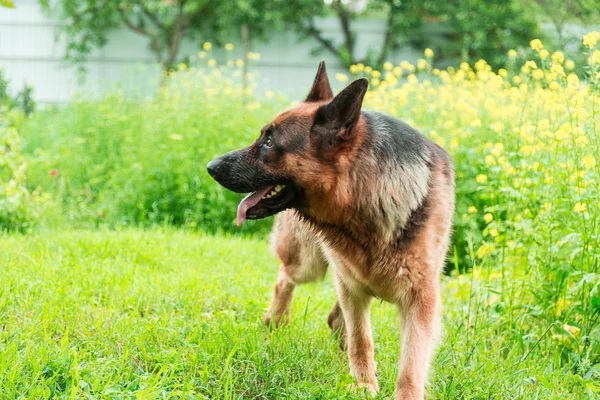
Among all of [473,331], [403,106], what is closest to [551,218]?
[473,331]

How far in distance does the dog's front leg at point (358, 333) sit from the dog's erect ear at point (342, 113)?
0.95 meters

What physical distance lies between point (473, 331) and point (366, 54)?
15.8 meters

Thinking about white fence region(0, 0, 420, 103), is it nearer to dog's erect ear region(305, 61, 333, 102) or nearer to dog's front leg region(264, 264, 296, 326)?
dog's front leg region(264, 264, 296, 326)

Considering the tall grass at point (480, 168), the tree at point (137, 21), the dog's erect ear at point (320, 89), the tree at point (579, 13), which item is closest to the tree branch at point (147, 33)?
the tree at point (137, 21)

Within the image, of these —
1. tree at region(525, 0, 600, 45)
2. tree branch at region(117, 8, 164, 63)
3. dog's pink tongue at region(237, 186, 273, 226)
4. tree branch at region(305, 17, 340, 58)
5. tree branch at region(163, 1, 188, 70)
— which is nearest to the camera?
dog's pink tongue at region(237, 186, 273, 226)

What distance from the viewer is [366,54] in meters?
19.0

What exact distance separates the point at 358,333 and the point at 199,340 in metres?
0.89

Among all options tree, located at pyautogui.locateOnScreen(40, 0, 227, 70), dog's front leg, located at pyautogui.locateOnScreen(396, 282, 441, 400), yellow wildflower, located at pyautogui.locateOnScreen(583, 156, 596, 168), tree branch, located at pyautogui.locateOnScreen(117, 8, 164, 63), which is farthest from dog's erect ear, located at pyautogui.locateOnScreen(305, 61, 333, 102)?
tree branch, located at pyautogui.locateOnScreen(117, 8, 164, 63)

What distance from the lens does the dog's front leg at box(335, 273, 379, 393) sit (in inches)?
137

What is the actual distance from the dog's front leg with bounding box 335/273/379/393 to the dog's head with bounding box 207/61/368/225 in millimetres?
694

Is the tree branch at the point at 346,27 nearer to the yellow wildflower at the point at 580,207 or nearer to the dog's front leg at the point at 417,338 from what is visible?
the yellow wildflower at the point at 580,207

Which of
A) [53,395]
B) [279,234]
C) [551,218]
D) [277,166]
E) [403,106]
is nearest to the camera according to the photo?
[53,395]

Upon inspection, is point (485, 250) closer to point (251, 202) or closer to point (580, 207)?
point (580, 207)

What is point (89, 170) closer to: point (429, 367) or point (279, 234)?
point (279, 234)
